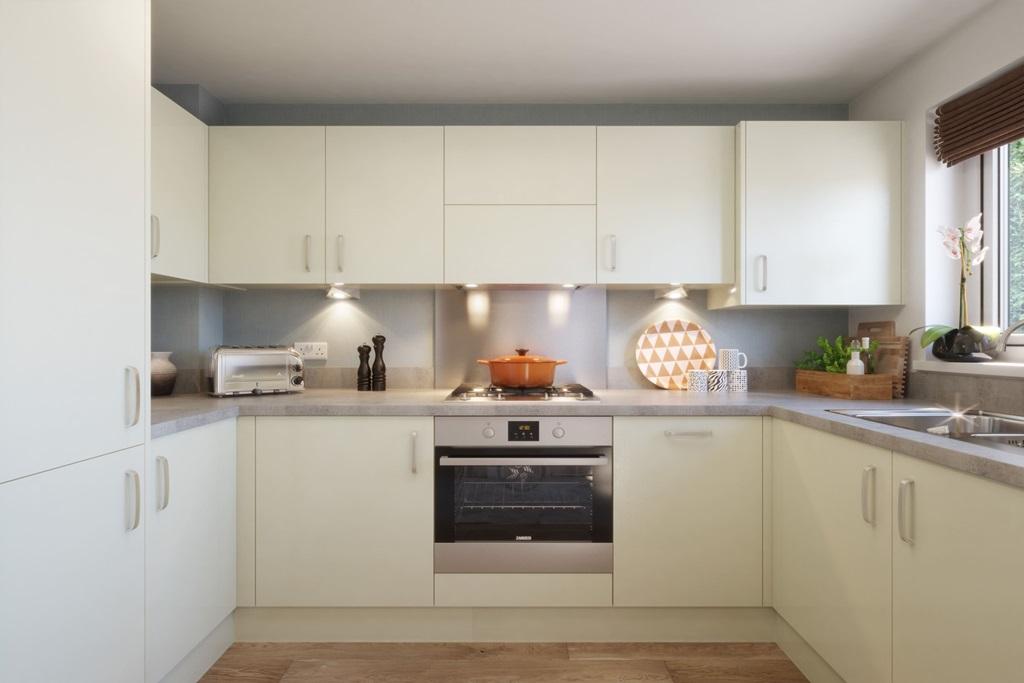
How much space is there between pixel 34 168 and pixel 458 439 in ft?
5.19

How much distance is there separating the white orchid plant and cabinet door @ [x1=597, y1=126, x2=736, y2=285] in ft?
2.66

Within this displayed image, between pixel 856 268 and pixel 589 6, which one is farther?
pixel 856 268

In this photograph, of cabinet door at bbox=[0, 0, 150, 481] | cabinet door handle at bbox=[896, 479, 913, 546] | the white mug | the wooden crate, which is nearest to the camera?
cabinet door at bbox=[0, 0, 150, 481]

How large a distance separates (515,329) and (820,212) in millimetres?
1443

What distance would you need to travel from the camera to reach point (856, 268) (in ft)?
9.21

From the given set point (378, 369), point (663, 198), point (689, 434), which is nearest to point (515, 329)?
point (378, 369)

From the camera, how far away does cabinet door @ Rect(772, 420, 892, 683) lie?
5.86 ft

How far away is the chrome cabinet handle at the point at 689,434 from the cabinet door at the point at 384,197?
3.89ft

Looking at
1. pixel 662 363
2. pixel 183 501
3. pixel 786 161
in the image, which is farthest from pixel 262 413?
pixel 786 161

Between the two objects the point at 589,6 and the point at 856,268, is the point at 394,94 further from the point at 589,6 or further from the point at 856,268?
the point at 856,268

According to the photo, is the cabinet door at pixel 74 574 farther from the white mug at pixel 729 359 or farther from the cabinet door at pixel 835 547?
the white mug at pixel 729 359

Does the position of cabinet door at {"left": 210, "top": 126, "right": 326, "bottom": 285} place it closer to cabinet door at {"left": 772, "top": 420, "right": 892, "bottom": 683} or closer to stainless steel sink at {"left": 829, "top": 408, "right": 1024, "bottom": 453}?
cabinet door at {"left": 772, "top": 420, "right": 892, "bottom": 683}

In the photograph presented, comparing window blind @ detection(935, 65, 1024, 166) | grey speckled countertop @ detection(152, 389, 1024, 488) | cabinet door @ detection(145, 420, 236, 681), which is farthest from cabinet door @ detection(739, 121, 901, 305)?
cabinet door @ detection(145, 420, 236, 681)

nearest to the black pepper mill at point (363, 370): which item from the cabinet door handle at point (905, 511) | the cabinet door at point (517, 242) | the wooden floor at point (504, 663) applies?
the cabinet door at point (517, 242)
